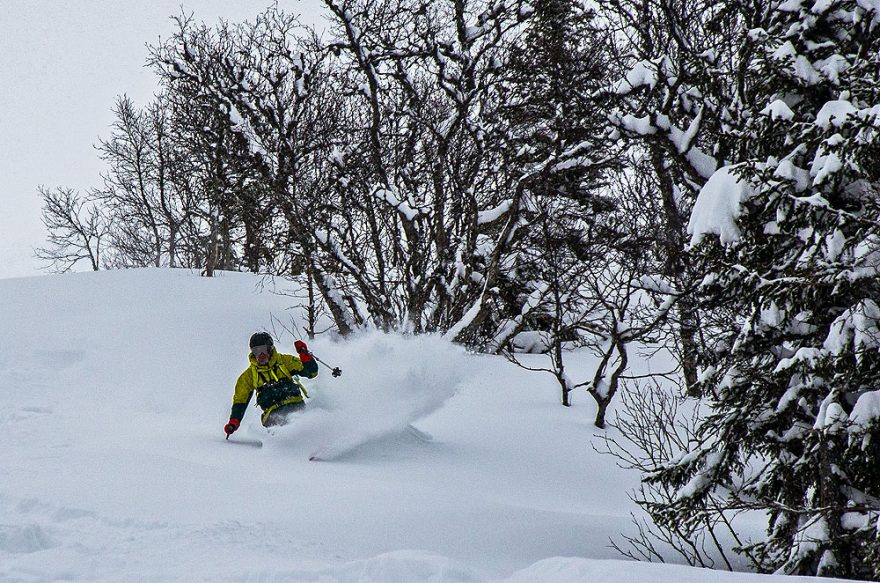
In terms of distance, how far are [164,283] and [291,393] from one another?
39.7 ft

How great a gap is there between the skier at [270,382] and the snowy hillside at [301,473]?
0.31 m

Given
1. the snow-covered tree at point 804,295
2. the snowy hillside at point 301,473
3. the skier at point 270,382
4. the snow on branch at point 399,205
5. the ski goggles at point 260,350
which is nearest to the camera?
the snowy hillside at point 301,473

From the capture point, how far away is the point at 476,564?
4492 millimetres

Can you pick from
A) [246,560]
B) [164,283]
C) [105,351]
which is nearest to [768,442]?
[246,560]

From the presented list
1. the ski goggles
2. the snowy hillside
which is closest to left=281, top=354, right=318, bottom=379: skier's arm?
the ski goggles

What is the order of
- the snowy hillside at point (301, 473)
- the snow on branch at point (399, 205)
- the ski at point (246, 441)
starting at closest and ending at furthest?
the snowy hillside at point (301, 473) → the ski at point (246, 441) → the snow on branch at point (399, 205)

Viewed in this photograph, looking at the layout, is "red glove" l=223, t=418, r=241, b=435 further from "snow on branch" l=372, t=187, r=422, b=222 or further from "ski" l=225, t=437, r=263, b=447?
"snow on branch" l=372, t=187, r=422, b=222

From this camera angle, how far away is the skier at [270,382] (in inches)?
299

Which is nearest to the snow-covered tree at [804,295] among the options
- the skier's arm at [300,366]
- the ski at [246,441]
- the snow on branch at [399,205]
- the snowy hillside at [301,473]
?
the snowy hillside at [301,473]

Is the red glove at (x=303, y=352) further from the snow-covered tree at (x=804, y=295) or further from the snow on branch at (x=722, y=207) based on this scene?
the snow on branch at (x=722, y=207)

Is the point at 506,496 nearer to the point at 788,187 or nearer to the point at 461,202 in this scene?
→ the point at 788,187

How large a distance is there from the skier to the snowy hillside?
0.31 meters

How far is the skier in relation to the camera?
7582 mm

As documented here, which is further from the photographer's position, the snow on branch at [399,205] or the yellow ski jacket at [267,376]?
the snow on branch at [399,205]
